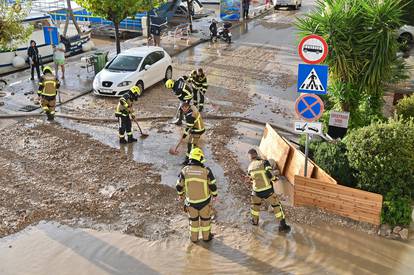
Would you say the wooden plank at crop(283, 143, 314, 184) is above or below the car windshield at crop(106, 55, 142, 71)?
below

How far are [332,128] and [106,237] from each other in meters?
5.50

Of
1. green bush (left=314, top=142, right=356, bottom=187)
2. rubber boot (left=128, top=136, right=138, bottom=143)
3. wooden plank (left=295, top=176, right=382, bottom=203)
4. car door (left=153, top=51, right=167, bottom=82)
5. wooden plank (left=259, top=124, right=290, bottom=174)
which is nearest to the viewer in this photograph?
wooden plank (left=295, top=176, right=382, bottom=203)

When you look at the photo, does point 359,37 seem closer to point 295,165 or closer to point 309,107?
point 309,107

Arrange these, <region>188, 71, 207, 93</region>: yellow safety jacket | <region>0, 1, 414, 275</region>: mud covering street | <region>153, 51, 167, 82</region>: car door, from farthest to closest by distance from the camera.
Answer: <region>153, 51, 167, 82</region>: car door, <region>188, 71, 207, 93</region>: yellow safety jacket, <region>0, 1, 414, 275</region>: mud covering street

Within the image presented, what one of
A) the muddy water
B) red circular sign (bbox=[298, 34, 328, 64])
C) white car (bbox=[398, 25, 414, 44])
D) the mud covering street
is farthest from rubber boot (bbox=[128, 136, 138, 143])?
white car (bbox=[398, 25, 414, 44])

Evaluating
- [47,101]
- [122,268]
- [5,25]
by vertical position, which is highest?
[5,25]

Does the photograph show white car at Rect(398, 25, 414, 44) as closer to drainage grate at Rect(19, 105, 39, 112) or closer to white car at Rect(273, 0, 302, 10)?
white car at Rect(273, 0, 302, 10)

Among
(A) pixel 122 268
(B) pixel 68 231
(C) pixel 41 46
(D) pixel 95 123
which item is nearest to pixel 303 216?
(A) pixel 122 268

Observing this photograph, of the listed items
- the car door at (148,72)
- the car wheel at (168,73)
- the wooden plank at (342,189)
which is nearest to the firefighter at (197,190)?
the wooden plank at (342,189)

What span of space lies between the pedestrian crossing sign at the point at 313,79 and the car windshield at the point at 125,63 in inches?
346

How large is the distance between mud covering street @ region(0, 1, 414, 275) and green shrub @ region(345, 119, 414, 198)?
0.83 m

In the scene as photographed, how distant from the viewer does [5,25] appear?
621 inches

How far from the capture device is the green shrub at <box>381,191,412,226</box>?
27.0 ft

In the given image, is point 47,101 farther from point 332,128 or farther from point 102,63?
point 332,128
